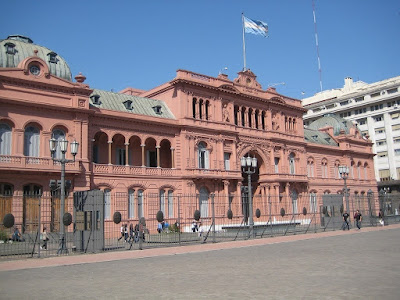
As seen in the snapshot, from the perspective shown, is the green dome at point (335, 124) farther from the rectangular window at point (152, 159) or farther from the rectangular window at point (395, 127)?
the rectangular window at point (152, 159)

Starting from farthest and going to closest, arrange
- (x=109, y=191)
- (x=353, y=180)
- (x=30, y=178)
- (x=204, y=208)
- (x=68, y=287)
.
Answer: (x=353, y=180), (x=204, y=208), (x=109, y=191), (x=30, y=178), (x=68, y=287)

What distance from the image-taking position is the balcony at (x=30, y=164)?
30.5 m

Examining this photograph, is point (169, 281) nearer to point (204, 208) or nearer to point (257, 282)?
point (257, 282)

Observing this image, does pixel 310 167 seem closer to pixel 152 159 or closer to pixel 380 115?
pixel 152 159

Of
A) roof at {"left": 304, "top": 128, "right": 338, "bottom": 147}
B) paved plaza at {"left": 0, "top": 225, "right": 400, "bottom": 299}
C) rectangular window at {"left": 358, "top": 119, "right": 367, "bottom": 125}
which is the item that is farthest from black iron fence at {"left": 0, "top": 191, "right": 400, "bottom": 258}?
rectangular window at {"left": 358, "top": 119, "right": 367, "bottom": 125}

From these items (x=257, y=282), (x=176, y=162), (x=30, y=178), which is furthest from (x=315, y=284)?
(x=176, y=162)

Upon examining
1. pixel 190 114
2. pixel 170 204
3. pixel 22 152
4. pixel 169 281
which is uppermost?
pixel 190 114

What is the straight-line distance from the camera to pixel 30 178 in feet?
105

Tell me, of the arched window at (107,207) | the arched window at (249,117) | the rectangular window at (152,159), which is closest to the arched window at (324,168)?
the arched window at (249,117)

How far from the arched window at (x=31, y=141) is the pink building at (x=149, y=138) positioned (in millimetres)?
76

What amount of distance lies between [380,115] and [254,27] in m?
50.5

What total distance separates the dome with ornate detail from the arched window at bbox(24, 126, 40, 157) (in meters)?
5.19

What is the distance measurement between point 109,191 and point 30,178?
7.25m

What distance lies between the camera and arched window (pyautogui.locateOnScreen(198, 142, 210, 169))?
44188 mm
